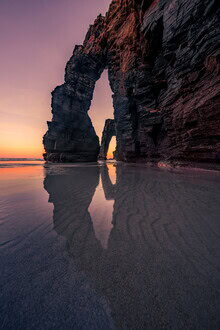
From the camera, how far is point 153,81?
13.2 metres

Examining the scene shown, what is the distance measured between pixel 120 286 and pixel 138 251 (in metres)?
0.49

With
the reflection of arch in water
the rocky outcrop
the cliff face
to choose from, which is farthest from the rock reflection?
the rocky outcrop

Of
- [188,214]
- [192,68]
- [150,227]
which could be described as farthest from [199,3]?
[150,227]

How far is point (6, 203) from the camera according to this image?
3.04 m

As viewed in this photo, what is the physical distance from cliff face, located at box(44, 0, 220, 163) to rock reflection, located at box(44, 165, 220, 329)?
7.88 m

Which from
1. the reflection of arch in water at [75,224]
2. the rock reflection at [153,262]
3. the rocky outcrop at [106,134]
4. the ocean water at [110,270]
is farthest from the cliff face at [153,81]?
the rocky outcrop at [106,134]

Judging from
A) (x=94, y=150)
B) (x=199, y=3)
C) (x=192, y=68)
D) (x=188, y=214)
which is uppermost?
(x=199, y=3)

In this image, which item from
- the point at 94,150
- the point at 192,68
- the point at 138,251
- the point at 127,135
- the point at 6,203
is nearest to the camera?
the point at 138,251

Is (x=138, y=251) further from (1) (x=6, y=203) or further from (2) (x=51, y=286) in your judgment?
(1) (x=6, y=203)

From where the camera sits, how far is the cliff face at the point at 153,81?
7695 millimetres

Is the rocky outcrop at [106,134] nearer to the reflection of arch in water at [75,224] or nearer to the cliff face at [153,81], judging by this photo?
the cliff face at [153,81]

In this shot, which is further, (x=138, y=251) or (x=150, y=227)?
(x=150, y=227)

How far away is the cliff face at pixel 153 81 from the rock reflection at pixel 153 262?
25.9ft

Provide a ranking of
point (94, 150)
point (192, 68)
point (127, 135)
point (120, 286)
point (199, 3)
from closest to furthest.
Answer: point (120, 286)
point (199, 3)
point (192, 68)
point (127, 135)
point (94, 150)
